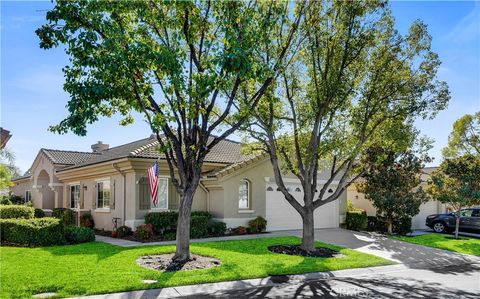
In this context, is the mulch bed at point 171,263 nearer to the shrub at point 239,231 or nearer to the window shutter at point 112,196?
the shrub at point 239,231

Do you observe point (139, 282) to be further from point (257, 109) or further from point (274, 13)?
point (274, 13)

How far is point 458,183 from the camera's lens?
2078 cm

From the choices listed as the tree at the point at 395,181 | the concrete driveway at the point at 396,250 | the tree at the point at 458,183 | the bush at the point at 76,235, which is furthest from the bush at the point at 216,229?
the tree at the point at 458,183

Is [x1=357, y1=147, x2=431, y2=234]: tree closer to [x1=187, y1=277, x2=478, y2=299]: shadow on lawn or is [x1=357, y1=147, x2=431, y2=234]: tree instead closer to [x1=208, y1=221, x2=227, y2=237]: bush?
[x1=208, y1=221, x2=227, y2=237]: bush

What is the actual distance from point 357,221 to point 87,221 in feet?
48.7

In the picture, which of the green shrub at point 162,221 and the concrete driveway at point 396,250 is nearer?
the concrete driveway at point 396,250

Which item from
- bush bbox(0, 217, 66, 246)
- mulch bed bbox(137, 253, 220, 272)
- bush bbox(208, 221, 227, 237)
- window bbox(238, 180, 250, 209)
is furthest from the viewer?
window bbox(238, 180, 250, 209)

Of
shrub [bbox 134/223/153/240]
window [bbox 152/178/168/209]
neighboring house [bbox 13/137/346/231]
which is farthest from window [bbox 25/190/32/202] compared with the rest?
shrub [bbox 134/223/153/240]

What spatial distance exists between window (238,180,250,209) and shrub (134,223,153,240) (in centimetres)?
492

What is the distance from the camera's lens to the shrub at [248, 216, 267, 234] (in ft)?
63.9

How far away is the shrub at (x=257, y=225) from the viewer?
19.5m

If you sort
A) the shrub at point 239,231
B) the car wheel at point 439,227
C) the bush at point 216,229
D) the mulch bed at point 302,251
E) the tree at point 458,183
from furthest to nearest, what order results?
the car wheel at point 439,227 → the tree at point 458,183 → the shrub at point 239,231 → the bush at point 216,229 → the mulch bed at point 302,251

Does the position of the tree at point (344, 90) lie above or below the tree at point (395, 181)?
above

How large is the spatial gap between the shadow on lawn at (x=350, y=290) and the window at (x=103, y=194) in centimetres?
1278
